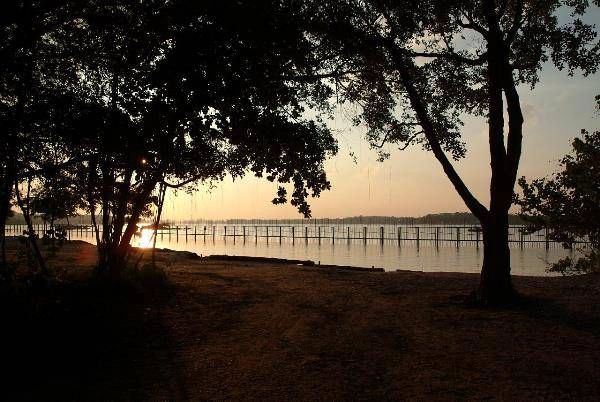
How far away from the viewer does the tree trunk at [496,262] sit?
35.7 feet

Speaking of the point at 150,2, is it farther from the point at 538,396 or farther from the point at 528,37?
the point at 528,37

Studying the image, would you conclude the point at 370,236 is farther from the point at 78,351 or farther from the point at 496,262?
the point at 78,351

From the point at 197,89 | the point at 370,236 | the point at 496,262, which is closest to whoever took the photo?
the point at 197,89

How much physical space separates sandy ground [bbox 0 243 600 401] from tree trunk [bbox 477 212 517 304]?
581 mm

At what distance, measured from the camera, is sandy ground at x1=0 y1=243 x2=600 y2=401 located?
19.3 ft

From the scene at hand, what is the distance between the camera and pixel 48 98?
7.73 meters

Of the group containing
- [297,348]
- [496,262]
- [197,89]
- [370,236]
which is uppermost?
[197,89]

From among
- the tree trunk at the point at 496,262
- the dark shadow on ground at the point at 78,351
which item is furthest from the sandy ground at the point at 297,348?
the tree trunk at the point at 496,262

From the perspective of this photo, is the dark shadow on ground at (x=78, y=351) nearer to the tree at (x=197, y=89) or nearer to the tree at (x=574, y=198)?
the tree at (x=197, y=89)

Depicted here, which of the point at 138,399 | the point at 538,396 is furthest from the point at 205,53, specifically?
the point at 538,396

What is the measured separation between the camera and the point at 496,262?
1093 centimetres

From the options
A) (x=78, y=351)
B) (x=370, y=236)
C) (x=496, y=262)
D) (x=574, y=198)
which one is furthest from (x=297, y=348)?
(x=370, y=236)

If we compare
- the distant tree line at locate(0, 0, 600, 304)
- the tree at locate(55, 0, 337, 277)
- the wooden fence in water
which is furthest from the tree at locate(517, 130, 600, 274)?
the wooden fence in water

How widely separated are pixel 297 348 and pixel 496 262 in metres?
5.56
